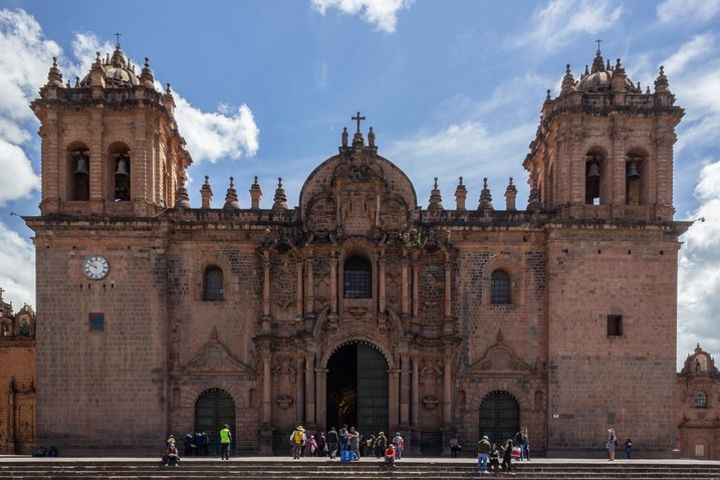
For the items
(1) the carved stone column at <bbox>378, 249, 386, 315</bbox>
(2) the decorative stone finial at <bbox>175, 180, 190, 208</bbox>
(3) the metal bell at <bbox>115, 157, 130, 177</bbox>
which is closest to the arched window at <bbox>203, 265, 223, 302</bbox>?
(2) the decorative stone finial at <bbox>175, 180, 190, 208</bbox>

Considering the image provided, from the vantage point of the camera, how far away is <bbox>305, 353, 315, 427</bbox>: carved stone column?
27.6m

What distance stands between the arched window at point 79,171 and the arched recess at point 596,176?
21204 millimetres

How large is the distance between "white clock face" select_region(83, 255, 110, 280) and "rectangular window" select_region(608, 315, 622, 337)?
20.8 m

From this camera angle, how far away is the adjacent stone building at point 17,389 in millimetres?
35375

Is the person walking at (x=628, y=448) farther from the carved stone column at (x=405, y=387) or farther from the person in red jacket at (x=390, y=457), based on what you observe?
the person in red jacket at (x=390, y=457)

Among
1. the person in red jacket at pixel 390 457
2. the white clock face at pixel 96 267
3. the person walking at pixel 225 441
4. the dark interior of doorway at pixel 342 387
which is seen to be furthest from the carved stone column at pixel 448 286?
the white clock face at pixel 96 267

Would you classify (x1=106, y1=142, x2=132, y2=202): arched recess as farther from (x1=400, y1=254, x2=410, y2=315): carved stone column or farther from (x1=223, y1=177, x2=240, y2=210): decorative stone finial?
(x1=400, y1=254, x2=410, y2=315): carved stone column

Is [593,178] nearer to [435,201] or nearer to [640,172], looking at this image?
[640,172]

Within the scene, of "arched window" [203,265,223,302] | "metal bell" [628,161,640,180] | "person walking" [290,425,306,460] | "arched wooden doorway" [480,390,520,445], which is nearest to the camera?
"person walking" [290,425,306,460]

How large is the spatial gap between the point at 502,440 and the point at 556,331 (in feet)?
16.8

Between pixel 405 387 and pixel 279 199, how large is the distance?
31.4 feet

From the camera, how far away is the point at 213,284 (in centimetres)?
2917

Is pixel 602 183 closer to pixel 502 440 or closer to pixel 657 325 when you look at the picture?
pixel 657 325

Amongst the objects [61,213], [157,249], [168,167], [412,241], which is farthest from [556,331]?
[61,213]
